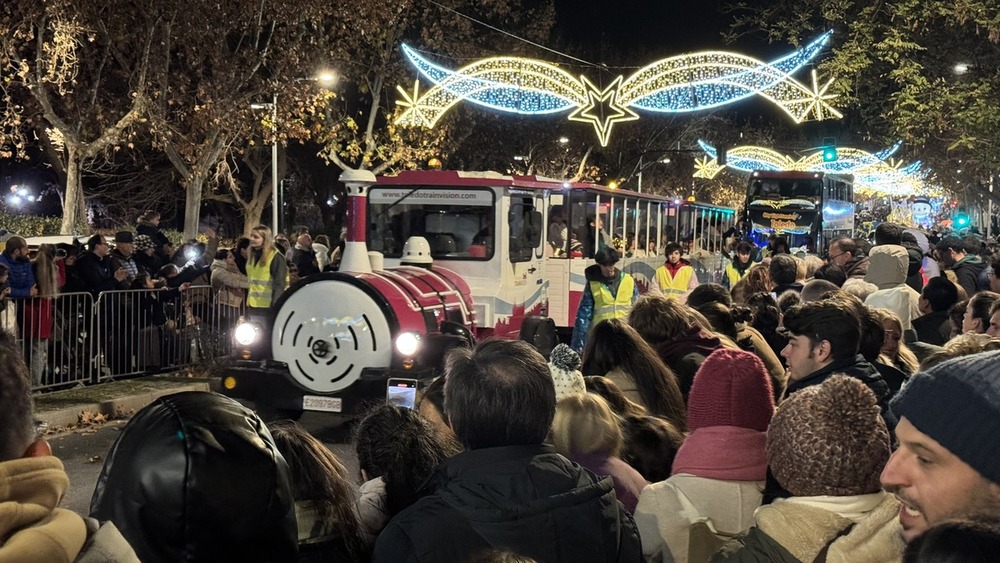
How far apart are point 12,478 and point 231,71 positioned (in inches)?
908

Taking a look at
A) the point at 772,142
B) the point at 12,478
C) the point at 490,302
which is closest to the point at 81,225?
the point at 490,302

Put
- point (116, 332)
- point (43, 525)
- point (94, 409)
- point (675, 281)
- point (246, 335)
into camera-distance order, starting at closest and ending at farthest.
Result: point (43, 525), point (246, 335), point (94, 409), point (116, 332), point (675, 281)

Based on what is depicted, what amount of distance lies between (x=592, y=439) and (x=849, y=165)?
37985 mm

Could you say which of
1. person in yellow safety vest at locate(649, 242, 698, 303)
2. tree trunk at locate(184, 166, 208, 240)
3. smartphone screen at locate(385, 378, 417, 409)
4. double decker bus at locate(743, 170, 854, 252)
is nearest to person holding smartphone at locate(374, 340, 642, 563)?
smartphone screen at locate(385, 378, 417, 409)

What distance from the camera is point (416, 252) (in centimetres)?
1163

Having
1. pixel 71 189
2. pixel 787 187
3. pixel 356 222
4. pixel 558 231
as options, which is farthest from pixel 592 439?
pixel 787 187

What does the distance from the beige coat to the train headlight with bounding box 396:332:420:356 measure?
598 centimetres

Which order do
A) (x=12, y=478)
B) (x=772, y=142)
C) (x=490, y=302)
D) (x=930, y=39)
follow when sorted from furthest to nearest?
(x=772, y=142) < (x=930, y=39) < (x=490, y=302) < (x=12, y=478)

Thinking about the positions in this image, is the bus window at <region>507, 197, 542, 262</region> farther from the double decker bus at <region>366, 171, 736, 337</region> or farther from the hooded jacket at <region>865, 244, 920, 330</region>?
the hooded jacket at <region>865, 244, 920, 330</region>

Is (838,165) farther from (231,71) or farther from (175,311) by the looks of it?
(175,311)

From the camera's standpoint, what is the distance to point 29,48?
25.1 meters

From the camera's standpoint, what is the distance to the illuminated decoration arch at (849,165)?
36938 mm

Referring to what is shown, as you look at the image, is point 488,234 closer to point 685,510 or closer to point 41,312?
point 41,312

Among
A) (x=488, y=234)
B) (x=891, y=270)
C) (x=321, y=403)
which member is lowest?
(x=321, y=403)
